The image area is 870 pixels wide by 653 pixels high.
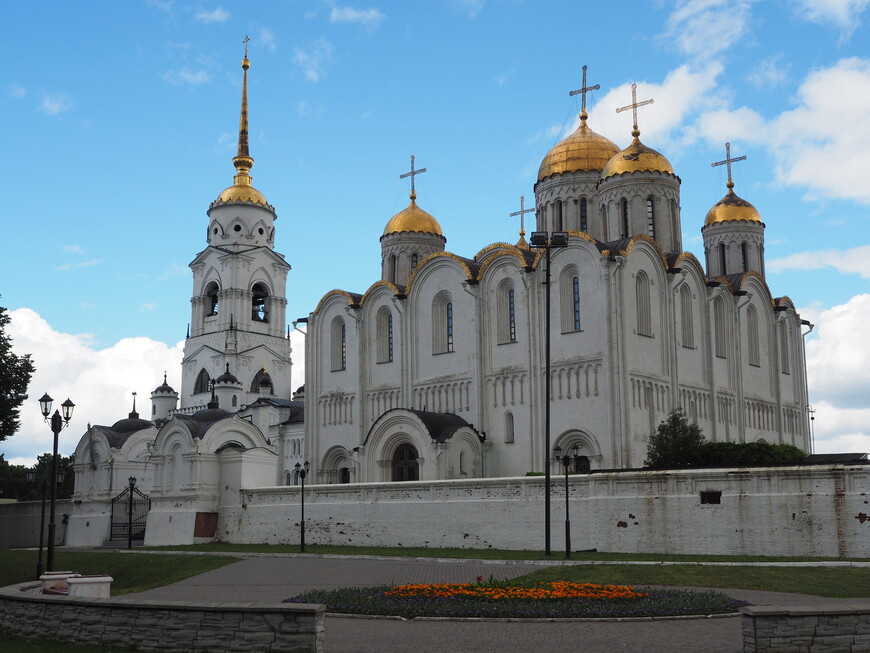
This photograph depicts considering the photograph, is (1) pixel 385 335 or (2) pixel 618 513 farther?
(1) pixel 385 335

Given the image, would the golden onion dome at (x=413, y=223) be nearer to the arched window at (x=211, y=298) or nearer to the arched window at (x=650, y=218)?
the arched window at (x=650, y=218)

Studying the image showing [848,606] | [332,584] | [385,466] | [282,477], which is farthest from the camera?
[282,477]

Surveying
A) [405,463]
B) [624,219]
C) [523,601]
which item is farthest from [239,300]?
[523,601]

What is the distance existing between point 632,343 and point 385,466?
450 inches

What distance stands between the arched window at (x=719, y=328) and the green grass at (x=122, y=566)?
2395 cm

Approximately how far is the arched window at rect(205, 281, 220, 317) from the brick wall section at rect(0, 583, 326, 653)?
62675 millimetres

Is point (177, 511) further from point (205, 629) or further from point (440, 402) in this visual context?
point (205, 629)

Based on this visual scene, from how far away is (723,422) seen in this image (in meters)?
44.2

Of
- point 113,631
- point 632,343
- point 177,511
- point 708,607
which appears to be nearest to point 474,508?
point 632,343

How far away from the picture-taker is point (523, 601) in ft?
53.9

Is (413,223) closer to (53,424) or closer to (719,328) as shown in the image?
(719,328)

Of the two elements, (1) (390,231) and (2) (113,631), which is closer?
(2) (113,631)

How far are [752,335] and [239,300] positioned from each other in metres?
39.3

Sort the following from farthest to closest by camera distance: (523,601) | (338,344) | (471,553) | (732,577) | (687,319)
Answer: (338,344) → (687,319) → (471,553) → (732,577) → (523,601)
